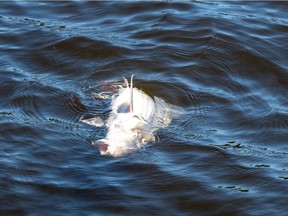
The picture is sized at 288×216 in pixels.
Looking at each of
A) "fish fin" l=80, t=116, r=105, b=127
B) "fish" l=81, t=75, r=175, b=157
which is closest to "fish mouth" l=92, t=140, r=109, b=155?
"fish" l=81, t=75, r=175, b=157

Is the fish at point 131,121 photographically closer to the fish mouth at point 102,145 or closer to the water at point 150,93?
the fish mouth at point 102,145

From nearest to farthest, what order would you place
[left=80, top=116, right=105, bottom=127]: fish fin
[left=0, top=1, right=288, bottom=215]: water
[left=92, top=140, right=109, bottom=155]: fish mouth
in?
1. [left=0, top=1, right=288, bottom=215]: water
2. [left=92, top=140, right=109, bottom=155]: fish mouth
3. [left=80, top=116, right=105, bottom=127]: fish fin

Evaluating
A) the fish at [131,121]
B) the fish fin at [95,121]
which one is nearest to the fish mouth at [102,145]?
the fish at [131,121]

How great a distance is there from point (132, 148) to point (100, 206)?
1.11m

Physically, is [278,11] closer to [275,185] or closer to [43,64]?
[43,64]

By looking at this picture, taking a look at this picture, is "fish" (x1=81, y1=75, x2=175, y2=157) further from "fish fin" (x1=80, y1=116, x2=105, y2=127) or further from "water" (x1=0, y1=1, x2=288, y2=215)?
"water" (x1=0, y1=1, x2=288, y2=215)

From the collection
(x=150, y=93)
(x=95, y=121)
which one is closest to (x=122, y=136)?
(x=95, y=121)

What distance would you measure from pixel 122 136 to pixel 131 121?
0.89 ft

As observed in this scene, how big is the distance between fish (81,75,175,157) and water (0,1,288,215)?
11 cm

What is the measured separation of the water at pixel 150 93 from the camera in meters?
6.86

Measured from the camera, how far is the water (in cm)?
686

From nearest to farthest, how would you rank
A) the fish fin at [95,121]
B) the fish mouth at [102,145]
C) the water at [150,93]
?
the water at [150,93] → the fish mouth at [102,145] → the fish fin at [95,121]

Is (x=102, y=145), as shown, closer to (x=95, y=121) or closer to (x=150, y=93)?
(x=95, y=121)

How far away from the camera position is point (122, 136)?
7672 mm
